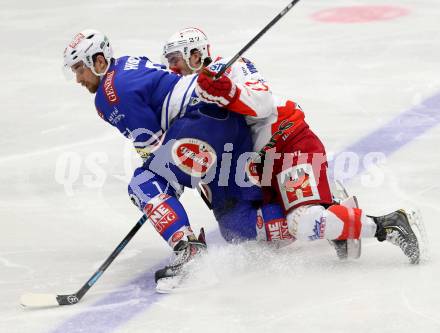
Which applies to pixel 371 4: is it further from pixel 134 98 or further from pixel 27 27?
pixel 134 98

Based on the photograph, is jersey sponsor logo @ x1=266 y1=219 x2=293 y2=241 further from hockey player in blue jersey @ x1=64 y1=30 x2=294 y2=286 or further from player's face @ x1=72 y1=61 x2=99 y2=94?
player's face @ x1=72 y1=61 x2=99 y2=94

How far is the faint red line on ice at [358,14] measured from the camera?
8406 mm

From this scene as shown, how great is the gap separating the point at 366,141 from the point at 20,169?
1990 mm

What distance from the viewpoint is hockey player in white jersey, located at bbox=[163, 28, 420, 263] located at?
13.3 feet

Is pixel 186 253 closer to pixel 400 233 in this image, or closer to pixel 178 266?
pixel 178 266

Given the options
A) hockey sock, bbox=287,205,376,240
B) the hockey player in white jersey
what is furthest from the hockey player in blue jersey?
hockey sock, bbox=287,205,376,240

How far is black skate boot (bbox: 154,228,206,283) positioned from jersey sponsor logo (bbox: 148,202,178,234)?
92 millimetres

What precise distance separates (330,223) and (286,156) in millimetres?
379

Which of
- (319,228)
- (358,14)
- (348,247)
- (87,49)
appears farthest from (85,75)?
(358,14)

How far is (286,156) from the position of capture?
14.0ft

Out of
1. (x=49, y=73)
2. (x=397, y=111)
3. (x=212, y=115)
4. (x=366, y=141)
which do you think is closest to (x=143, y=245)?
(x=212, y=115)

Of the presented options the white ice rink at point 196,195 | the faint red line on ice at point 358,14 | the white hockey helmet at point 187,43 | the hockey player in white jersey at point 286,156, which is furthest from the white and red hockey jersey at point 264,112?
the faint red line on ice at point 358,14

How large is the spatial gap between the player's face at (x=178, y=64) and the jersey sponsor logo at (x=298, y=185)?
2.11ft

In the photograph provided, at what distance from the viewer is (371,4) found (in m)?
8.84
